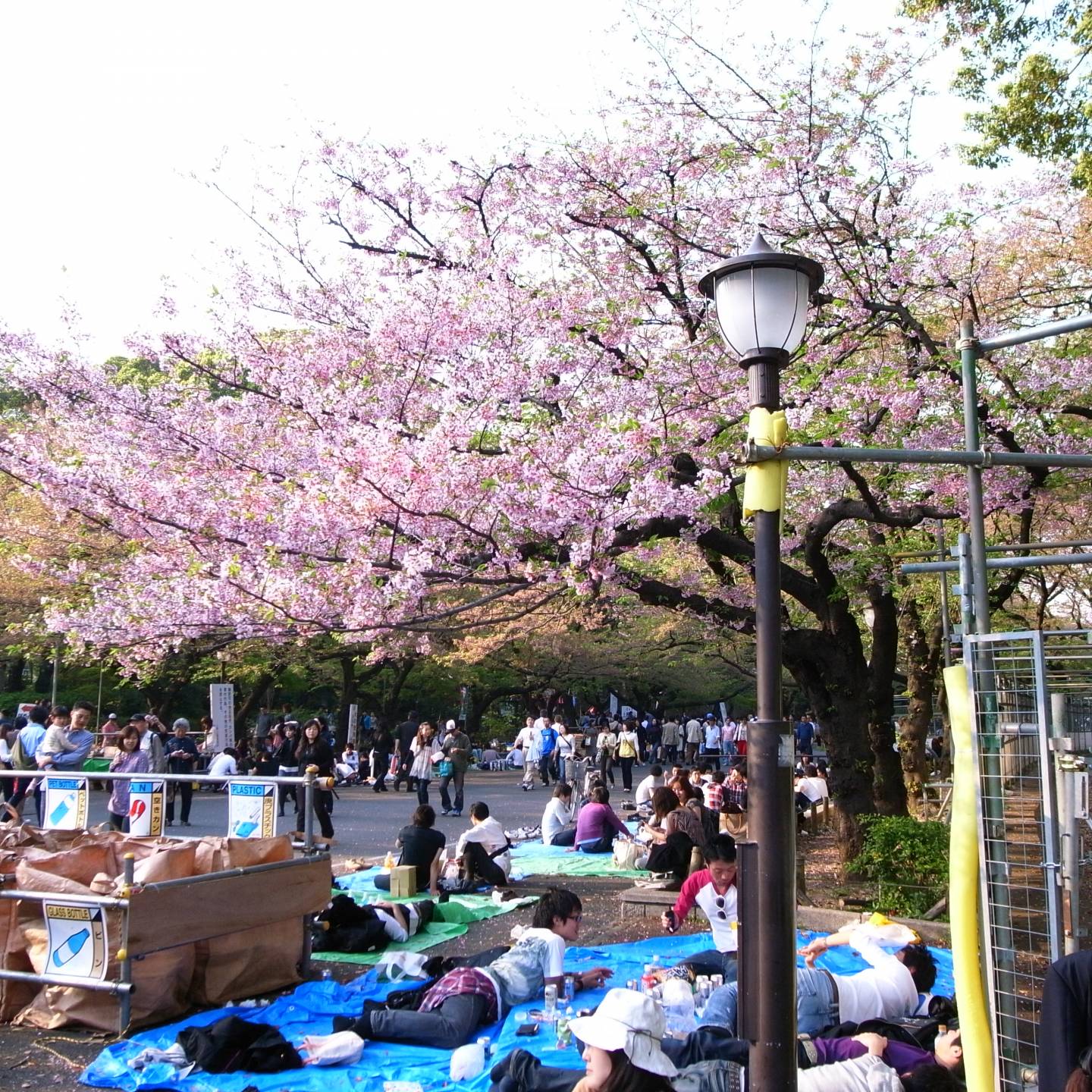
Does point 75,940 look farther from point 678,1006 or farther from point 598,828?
point 598,828

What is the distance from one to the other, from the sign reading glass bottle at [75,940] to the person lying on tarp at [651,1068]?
2.80m

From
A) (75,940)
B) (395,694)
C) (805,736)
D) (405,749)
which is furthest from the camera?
(395,694)

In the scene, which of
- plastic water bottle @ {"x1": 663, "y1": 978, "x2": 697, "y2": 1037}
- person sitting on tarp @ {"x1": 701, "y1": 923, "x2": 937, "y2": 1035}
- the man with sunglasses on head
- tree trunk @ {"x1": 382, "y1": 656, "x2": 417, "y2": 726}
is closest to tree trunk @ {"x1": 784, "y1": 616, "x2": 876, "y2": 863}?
the man with sunglasses on head

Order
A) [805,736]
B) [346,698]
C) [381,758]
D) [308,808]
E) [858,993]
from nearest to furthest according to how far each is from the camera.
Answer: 1. [858,993]
2. [308,808]
3. [381,758]
4. [805,736]
5. [346,698]

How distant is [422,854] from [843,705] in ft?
16.9

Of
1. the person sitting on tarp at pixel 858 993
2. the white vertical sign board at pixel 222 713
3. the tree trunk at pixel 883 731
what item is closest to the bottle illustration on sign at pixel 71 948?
the person sitting on tarp at pixel 858 993

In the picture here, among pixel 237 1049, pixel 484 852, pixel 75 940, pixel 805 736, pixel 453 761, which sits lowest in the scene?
pixel 237 1049

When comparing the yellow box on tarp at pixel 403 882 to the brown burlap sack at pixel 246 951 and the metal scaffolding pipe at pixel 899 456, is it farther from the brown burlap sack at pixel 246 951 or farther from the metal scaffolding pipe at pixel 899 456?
the metal scaffolding pipe at pixel 899 456

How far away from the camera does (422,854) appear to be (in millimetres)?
11289

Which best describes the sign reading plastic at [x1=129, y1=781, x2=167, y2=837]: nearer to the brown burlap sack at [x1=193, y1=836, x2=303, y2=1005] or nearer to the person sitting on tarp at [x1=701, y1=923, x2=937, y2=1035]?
the brown burlap sack at [x1=193, y1=836, x2=303, y2=1005]

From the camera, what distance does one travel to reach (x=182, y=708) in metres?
36.9

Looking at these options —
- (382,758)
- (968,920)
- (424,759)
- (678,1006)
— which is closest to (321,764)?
(424,759)

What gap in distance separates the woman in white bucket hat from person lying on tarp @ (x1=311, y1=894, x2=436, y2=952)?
4683 millimetres

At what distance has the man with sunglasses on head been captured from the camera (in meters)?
7.57
